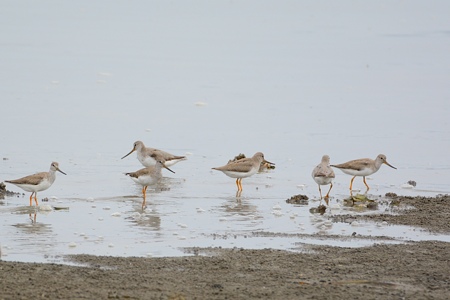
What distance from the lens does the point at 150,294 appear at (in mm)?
8367

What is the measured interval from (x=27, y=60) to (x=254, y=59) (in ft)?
23.4

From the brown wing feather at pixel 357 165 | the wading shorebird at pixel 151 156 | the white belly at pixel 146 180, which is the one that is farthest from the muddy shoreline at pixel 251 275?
the wading shorebird at pixel 151 156

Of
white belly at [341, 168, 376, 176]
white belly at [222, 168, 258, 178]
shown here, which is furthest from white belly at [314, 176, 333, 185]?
white belly at [222, 168, 258, 178]

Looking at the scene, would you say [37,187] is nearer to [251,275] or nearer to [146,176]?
[146,176]

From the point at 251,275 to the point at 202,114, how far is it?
12.9 m

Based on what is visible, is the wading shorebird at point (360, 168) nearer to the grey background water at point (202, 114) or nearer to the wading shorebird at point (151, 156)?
the grey background water at point (202, 114)

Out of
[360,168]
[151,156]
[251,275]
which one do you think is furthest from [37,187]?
[360,168]

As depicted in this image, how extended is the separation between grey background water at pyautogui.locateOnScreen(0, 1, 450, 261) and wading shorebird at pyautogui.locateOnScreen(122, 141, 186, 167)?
0.25m

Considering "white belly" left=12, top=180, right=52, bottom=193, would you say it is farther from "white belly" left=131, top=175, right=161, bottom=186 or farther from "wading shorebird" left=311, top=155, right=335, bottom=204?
"wading shorebird" left=311, top=155, right=335, bottom=204

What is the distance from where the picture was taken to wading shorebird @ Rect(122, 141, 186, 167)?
54.3ft

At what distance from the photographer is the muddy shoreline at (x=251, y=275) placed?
27.9 feet

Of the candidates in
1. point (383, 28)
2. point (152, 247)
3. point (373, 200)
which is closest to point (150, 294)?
point (152, 247)

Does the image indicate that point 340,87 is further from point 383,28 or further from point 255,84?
point 383,28

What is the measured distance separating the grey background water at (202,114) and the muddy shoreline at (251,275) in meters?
0.80
